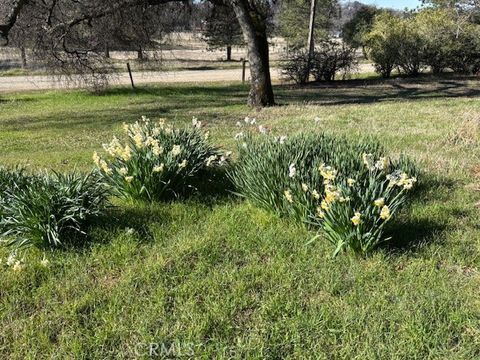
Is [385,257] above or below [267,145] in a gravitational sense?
below

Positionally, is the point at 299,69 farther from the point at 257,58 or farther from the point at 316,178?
the point at 316,178

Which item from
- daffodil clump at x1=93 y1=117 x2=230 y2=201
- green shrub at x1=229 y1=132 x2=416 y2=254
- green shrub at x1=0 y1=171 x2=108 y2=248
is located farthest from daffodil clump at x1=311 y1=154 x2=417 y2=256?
green shrub at x1=0 y1=171 x2=108 y2=248

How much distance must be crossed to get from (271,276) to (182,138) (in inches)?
90.5

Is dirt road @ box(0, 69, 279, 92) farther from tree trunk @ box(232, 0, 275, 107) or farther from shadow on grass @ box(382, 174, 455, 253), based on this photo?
shadow on grass @ box(382, 174, 455, 253)

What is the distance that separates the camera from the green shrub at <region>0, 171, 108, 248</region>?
12.6ft

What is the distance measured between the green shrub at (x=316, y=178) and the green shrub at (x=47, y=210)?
145 cm

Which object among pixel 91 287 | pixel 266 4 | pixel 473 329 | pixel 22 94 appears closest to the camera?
pixel 473 329

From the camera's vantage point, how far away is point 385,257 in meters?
3.66

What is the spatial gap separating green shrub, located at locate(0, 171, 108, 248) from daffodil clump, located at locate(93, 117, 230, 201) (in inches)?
17.8

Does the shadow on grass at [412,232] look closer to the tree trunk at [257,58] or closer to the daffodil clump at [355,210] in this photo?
the daffodil clump at [355,210]

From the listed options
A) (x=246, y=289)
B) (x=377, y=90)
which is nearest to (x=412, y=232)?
(x=246, y=289)

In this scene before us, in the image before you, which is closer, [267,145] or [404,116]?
[267,145]

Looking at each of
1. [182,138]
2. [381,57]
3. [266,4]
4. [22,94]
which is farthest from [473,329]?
[381,57]

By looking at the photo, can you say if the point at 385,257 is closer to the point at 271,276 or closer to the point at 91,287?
the point at 271,276
